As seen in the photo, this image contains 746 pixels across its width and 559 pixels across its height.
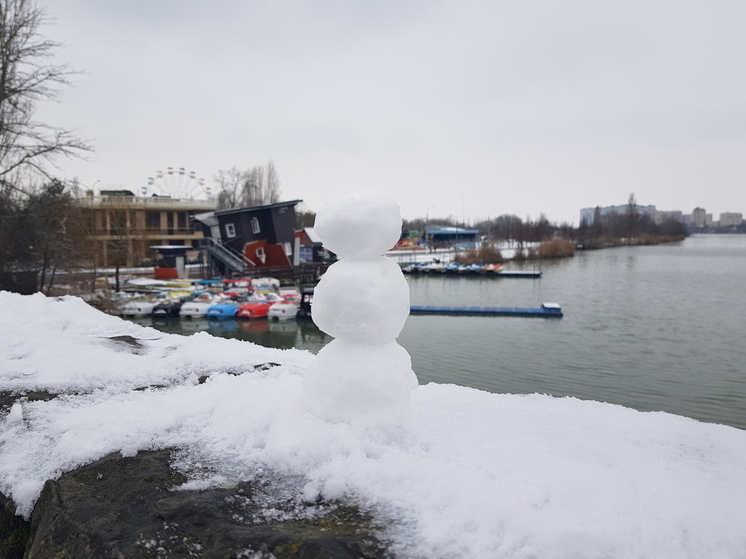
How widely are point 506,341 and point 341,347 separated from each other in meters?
15.4

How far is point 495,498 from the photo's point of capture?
273 centimetres

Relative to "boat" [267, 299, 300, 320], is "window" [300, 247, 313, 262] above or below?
above

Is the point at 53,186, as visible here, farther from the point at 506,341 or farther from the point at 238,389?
the point at 506,341

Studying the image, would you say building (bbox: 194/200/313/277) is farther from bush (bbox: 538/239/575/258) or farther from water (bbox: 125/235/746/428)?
bush (bbox: 538/239/575/258)

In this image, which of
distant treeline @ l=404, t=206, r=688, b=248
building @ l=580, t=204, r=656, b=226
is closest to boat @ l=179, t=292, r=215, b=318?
distant treeline @ l=404, t=206, r=688, b=248

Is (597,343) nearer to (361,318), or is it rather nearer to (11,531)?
(361,318)

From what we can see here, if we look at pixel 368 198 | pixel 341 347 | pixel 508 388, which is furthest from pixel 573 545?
pixel 508 388

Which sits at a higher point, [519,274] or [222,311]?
[519,274]

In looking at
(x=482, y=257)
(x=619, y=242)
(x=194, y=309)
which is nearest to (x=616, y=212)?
(x=619, y=242)

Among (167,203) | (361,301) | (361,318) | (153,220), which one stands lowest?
(361,318)

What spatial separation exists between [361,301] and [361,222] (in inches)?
25.1

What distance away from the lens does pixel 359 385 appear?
3.64 metres

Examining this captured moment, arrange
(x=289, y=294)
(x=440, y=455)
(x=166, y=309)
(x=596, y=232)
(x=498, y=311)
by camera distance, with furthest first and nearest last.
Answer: (x=596, y=232) → (x=289, y=294) → (x=498, y=311) → (x=166, y=309) → (x=440, y=455)

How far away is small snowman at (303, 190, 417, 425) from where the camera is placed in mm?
3672
